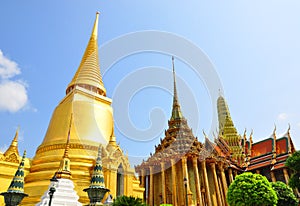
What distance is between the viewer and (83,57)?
85.0ft

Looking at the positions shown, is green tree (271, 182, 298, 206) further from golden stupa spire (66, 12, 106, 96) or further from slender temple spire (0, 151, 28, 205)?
golden stupa spire (66, 12, 106, 96)

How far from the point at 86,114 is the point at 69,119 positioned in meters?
1.33

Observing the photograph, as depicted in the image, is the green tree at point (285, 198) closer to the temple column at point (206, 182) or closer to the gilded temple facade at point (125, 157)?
the gilded temple facade at point (125, 157)

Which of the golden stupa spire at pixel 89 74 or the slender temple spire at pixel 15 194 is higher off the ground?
the golden stupa spire at pixel 89 74

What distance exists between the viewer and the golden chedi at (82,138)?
15688 millimetres

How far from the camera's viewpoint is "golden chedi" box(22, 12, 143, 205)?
15688mm

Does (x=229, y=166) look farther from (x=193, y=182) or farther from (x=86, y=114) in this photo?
(x=86, y=114)

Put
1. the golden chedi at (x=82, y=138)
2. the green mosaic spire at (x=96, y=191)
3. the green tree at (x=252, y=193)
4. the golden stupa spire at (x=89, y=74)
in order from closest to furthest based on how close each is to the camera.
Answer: the green mosaic spire at (x=96, y=191)
the green tree at (x=252, y=193)
the golden chedi at (x=82, y=138)
the golden stupa spire at (x=89, y=74)

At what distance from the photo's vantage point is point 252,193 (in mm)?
15852

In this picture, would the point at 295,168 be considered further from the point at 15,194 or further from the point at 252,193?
the point at 15,194

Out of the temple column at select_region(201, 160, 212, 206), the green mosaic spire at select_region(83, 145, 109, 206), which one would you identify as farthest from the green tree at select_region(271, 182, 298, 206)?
the green mosaic spire at select_region(83, 145, 109, 206)

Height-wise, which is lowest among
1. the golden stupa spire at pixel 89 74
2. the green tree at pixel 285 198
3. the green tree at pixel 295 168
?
the green tree at pixel 285 198

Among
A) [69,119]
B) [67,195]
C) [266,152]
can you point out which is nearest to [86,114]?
[69,119]

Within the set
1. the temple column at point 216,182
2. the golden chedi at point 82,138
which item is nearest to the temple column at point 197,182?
the temple column at point 216,182
